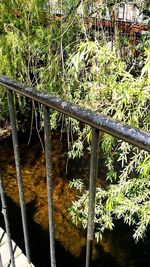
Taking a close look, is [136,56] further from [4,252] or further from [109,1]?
[4,252]

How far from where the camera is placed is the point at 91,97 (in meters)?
2.77

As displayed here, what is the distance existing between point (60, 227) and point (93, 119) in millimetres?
3315

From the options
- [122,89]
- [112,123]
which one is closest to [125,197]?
[122,89]

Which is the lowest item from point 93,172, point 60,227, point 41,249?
point 41,249

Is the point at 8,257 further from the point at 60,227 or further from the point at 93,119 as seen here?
the point at 60,227

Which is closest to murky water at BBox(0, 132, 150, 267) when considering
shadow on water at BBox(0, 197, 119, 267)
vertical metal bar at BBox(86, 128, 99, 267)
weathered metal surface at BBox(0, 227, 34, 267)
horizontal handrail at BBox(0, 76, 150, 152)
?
shadow on water at BBox(0, 197, 119, 267)

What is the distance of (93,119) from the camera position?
66cm

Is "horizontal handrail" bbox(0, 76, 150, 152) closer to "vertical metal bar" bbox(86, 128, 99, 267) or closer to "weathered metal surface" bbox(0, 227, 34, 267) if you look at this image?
"vertical metal bar" bbox(86, 128, 99, 267)

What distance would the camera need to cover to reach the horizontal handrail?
0.58m

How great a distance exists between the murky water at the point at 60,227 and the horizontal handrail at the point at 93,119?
3.06m

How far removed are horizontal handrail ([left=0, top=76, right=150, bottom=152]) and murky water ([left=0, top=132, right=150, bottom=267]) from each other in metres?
3.06

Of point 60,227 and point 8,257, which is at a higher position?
point 8,257

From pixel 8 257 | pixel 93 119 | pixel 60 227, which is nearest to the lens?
pixel 93 119

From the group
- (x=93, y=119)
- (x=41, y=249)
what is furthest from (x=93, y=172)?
(x=41, y=249)
